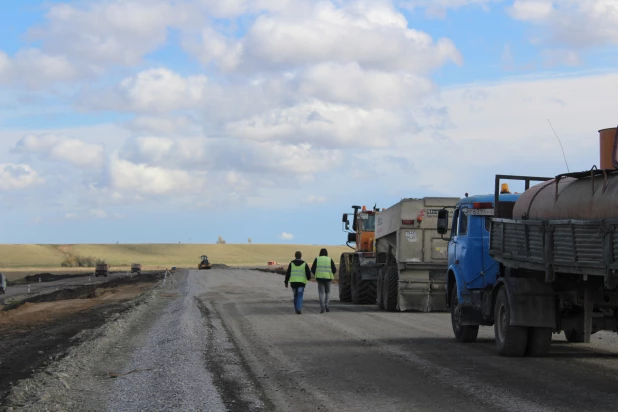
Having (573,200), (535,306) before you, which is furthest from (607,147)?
(535,306)

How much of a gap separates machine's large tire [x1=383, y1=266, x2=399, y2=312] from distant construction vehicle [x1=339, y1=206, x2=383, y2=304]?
289 centimetres

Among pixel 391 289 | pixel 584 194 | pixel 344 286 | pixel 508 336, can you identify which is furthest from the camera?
pixel 344 286

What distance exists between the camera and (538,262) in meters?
12.2

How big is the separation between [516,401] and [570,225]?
267cm

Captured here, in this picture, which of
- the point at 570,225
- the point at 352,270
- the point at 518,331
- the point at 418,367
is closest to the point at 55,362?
the point at 418,367

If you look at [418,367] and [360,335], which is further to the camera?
[360,335]

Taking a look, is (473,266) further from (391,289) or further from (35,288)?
(35,288)

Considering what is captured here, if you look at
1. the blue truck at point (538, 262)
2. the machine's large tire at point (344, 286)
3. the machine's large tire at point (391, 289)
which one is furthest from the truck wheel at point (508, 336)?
the machine's large tire at point (344, 286)

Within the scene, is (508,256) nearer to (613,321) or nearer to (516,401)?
(613,321)

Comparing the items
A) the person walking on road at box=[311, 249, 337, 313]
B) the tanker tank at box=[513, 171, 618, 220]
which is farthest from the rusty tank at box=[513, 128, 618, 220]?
the person walking on road at box=[311, 249, 337, 313]

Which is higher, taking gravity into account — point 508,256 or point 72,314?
point 508,256

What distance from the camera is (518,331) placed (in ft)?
43.0

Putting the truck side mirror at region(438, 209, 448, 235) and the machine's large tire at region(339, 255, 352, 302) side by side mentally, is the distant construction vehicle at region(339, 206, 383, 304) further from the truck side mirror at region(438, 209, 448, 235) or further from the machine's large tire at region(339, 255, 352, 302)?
the truck side mirror at region(438, 209, 448, 235)

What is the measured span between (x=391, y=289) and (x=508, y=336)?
1135 cm
